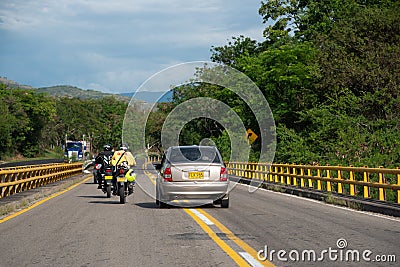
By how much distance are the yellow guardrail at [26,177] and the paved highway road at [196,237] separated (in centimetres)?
345

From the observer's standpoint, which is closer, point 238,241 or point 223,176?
point 238,241

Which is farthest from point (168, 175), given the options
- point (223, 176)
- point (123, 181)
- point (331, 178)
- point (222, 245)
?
point (331, 178)

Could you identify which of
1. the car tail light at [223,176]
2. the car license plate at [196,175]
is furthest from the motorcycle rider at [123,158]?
the car tail light at [223,176]

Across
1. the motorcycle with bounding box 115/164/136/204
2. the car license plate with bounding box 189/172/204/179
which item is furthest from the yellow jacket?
the car license plate with bounding box 189/172/204/179

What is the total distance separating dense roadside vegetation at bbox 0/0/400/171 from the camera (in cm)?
3297

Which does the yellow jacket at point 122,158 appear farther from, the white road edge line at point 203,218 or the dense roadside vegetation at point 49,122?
the dense roadside vegetation at point 49,122

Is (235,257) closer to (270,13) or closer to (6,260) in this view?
(6,260)

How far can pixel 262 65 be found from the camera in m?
54.6

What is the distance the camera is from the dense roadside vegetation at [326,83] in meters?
33.0

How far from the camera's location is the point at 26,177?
2353 centimetres

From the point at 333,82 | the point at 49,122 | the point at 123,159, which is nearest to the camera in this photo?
the point at 123,159

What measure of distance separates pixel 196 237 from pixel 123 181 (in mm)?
7549

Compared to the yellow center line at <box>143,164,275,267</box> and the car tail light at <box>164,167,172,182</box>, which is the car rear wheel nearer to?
the car tail light at <box>164,167,172,182</box>

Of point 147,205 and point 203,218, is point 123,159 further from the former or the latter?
point 203,218
